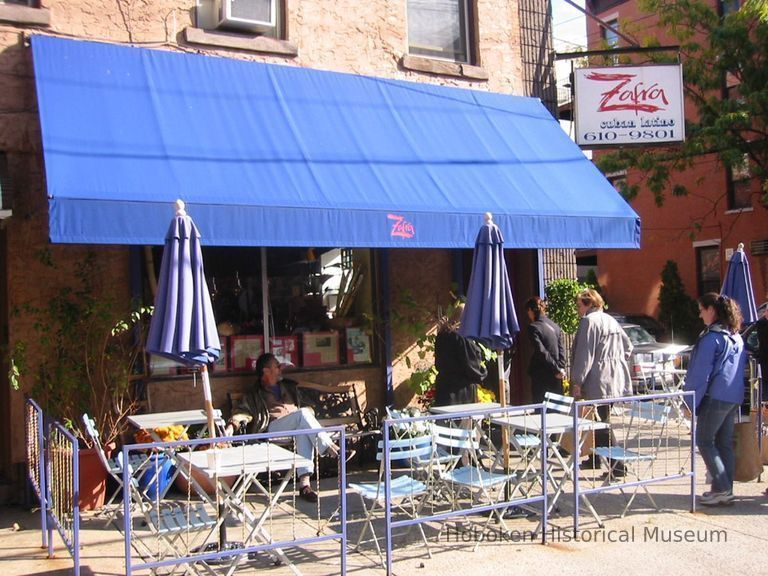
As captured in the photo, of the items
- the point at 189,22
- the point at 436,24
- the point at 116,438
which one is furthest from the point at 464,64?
the point at 116,438

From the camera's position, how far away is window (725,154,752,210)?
1966 centimetres

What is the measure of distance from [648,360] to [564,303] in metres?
5.15

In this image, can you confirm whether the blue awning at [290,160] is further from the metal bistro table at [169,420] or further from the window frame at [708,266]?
the window frame at [708,266]

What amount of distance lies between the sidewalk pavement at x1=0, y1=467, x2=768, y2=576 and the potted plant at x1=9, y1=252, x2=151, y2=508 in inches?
33.7

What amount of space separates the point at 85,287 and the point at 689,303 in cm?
1714

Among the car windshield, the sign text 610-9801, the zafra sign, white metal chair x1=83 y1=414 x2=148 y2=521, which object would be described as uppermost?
the zafra sign

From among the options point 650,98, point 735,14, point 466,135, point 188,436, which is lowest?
point 188,436

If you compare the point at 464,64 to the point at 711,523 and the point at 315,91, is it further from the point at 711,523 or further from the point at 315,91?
the point at 711,523

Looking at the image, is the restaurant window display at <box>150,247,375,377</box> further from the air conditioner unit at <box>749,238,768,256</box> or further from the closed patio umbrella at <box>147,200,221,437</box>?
the air conditioner unit at <box>749,238,768,256</box>

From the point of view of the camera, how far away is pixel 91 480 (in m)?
6.94

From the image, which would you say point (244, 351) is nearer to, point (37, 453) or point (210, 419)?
point (37, 453)

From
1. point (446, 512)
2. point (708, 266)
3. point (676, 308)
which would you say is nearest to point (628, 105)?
point (446, 512)

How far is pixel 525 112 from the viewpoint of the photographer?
30.5 feet

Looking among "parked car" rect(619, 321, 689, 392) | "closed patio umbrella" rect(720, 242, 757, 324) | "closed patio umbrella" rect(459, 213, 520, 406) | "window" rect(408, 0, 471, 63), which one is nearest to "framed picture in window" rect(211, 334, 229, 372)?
"closed patio umbrella" rect(459, 213, 520, 406)
